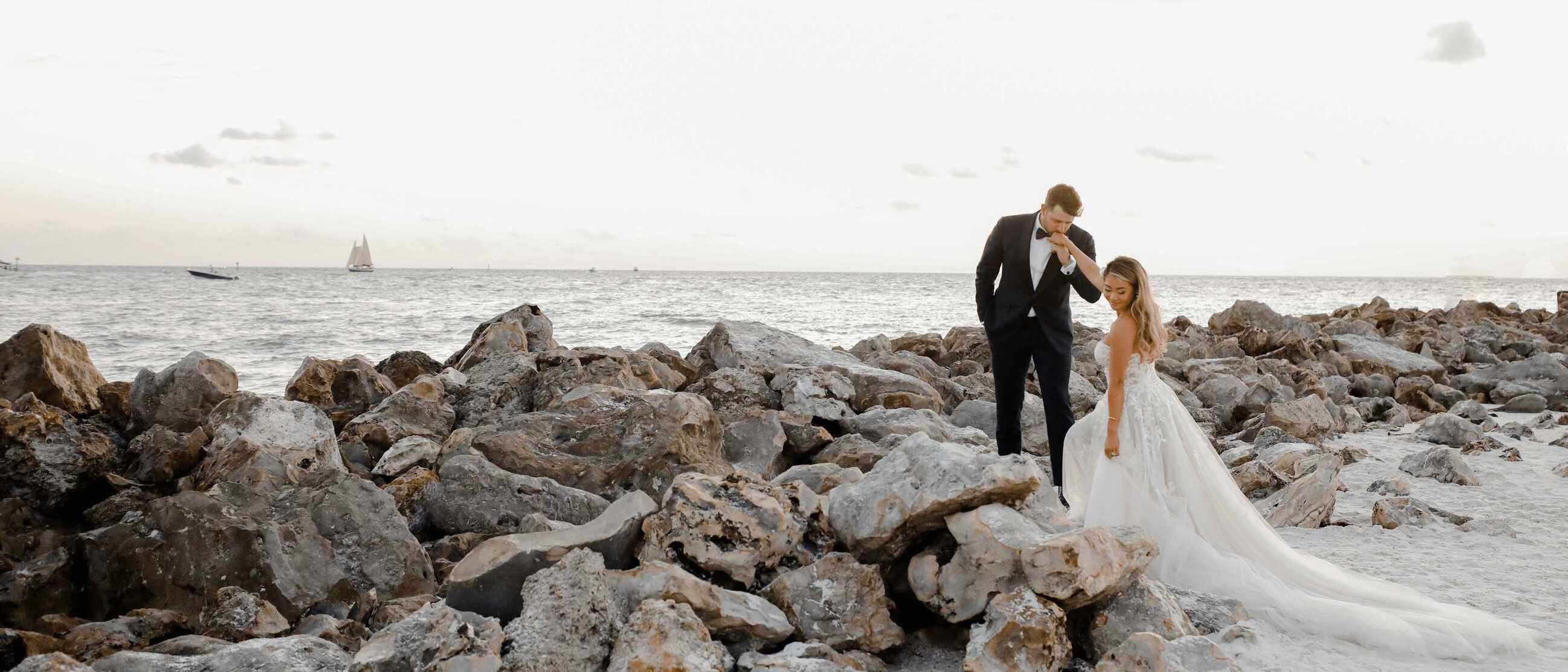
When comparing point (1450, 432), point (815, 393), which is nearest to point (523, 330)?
point (815, 393)

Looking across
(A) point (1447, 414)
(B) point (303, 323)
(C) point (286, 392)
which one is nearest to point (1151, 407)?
(A) point (1447, 414)

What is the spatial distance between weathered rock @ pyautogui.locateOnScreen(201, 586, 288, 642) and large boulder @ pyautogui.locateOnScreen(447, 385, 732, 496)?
72.5 inches

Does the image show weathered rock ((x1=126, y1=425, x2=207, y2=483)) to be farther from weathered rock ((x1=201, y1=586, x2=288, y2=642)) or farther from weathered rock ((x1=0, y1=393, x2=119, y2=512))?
weathered rock ((x1=201, y1=586, x2=288, y2=642))

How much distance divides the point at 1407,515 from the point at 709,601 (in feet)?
14.9

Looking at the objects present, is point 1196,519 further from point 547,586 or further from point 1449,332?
point 1449,332

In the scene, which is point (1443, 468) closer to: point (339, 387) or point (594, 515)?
point (594, 515)

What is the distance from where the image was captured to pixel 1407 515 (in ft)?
18.3

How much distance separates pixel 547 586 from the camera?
3322mm

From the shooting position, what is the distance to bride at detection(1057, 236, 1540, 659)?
3.95m

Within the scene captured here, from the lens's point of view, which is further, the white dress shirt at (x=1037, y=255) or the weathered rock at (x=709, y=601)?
the white dress shirt at (x=1037, y=255)

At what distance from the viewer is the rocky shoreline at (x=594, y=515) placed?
334cm

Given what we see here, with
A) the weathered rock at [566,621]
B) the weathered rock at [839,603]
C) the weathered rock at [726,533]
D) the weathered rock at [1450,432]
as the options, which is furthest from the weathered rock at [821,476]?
the weathered rock at [1450,432]

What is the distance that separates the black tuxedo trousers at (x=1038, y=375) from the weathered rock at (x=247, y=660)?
3.71 m

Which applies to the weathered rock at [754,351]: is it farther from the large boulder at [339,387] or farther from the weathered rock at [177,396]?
the weathered rock at [177,396]
